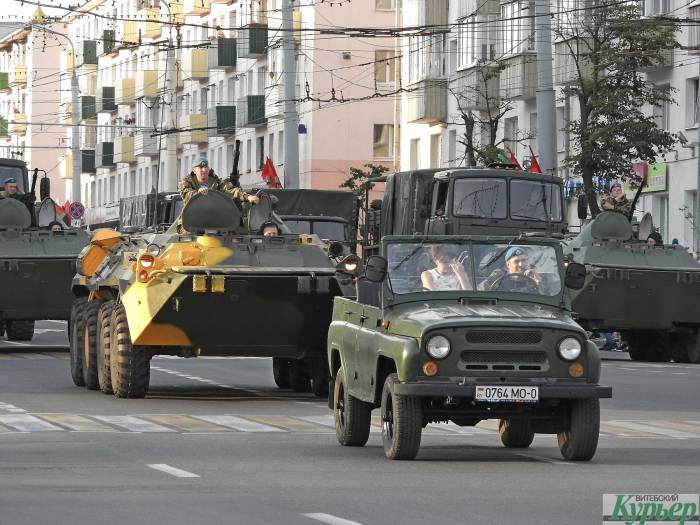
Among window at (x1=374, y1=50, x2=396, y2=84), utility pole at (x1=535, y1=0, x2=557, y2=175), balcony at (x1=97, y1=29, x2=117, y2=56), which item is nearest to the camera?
utility pole at (x1=535, y1=0, x2=557, y2=175)

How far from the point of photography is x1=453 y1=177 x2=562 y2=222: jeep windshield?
3534cm

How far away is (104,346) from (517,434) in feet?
26.5

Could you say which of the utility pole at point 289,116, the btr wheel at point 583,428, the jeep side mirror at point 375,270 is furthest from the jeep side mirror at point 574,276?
the utility pole at point 289,116

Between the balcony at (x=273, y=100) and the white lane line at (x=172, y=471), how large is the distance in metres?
65.9

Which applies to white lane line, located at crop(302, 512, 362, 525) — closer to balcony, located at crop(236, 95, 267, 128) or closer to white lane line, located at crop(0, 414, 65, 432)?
white lane line, located at crop(0, 414, 65, 432)

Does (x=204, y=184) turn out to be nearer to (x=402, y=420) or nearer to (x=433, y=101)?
(x=402, y=420)

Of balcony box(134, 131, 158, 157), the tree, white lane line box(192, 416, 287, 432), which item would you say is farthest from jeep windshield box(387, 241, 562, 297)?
balcony box(134, 131, 158, 157)

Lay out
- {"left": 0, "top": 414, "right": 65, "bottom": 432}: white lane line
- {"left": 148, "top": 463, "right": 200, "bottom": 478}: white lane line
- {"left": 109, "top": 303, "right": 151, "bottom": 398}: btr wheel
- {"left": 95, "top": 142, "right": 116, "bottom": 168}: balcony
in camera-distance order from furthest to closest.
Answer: {"left": 95, "top": 142, "right": 116, "bottom": 168}: balcony
{"left": 109, "top": 303, "right": 151, "bottom": 398}: btr wheel
{"left": 0, "top": 414, "right": 65, "bottom": 432}: white lane line
{"left": 148, "top": 463, "right": 200, "bottom": 478}: white lane line

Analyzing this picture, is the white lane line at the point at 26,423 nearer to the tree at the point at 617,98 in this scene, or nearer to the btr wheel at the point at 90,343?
the btr wheel at the point at 90,343

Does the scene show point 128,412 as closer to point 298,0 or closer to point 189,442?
point 189,442

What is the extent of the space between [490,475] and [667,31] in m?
31.7

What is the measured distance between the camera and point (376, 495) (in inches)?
530

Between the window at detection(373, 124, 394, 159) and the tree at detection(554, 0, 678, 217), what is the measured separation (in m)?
36.4

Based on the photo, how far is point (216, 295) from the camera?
23531 mm
